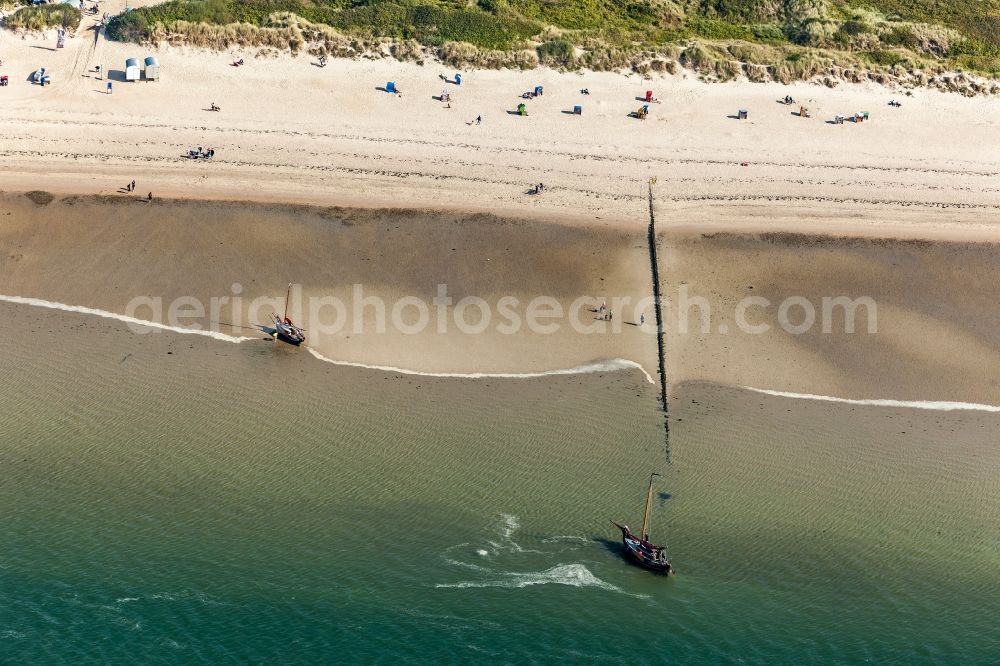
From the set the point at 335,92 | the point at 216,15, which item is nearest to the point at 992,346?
the point at 335,92

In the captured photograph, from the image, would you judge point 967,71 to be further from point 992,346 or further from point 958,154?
point 992,346

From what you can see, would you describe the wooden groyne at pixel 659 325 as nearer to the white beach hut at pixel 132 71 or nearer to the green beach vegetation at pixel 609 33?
the green beach vegetation at pixel 609 33

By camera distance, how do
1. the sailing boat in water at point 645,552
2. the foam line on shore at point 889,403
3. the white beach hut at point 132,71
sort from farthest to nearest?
the white beach hut at point 132,71 → the foam line on shore at point 889,403 → the sailing boat in water at point 645,552

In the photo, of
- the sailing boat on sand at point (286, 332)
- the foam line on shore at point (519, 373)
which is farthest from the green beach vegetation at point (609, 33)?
the foam line on shore at point (519, 373)

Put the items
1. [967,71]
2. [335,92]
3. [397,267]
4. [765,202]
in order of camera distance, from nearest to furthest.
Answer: [397,267], [765,202], [335,92], [967,71]

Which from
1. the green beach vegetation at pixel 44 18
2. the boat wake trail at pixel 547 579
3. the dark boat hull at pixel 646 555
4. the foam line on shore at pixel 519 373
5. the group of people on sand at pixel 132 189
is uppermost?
the green beach vegetation at pixel 44 18

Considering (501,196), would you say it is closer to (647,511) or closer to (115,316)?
(115,316)

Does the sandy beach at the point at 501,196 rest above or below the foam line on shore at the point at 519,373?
above
